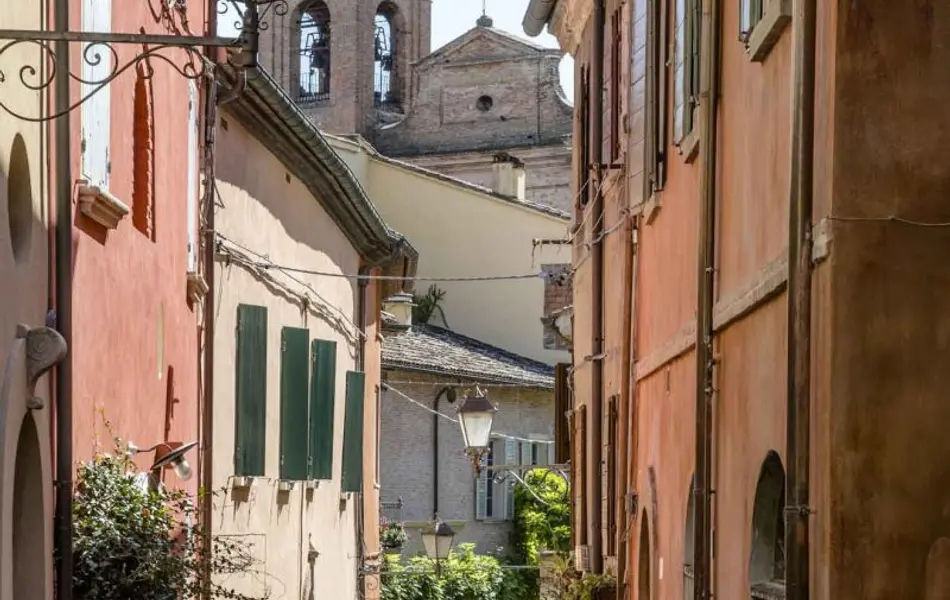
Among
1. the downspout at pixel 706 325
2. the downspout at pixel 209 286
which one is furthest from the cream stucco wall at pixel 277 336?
the downspout at pixel 706 325

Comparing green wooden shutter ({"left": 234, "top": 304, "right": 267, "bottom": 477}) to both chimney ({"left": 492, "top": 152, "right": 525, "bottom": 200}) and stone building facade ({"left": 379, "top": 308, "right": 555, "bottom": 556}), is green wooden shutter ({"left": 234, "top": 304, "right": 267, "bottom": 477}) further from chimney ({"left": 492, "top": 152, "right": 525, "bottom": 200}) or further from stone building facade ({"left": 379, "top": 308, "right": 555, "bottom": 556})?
chimney ({"left": 492, "top": 152, "right": 525, "bottom": 200})

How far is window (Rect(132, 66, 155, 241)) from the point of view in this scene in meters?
13.0

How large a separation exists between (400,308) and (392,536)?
3.65 meters

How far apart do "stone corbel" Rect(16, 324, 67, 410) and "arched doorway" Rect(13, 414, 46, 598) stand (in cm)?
28

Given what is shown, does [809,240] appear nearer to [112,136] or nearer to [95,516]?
[95,516]

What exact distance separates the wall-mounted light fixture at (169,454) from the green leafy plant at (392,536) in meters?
17.4

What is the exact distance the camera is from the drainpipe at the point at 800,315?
744 centimetres

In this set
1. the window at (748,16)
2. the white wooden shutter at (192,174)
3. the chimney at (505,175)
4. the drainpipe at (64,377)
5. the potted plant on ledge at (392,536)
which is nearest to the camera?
the window at (748,16)

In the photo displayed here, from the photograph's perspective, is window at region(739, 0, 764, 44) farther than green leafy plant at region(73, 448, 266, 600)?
No

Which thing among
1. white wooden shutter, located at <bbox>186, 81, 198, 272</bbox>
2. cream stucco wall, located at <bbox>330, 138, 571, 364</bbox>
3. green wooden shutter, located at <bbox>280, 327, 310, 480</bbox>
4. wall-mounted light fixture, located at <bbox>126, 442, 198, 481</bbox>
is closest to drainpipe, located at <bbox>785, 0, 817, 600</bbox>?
wall-mounted light fixture, located at <bbox>126, 442, 198, 481</bbox>

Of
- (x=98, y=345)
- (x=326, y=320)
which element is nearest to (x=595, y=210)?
(x=326, y=320)

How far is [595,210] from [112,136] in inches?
272

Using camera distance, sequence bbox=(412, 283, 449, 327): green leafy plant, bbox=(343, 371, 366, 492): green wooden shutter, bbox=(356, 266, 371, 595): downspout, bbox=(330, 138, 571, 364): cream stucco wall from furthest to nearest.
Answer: bbox=(412, 283, 449, 327): green leafy plant → bbox=(330, 138, 571, 364): cream stucco wall → bbox=(356, 266, 371, 595): downspout → bbox=(343, 371, 366, 492): green wooden shutter

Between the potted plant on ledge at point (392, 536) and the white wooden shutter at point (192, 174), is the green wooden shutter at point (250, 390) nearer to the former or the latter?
the white wooden shutter at point (192, 174)
